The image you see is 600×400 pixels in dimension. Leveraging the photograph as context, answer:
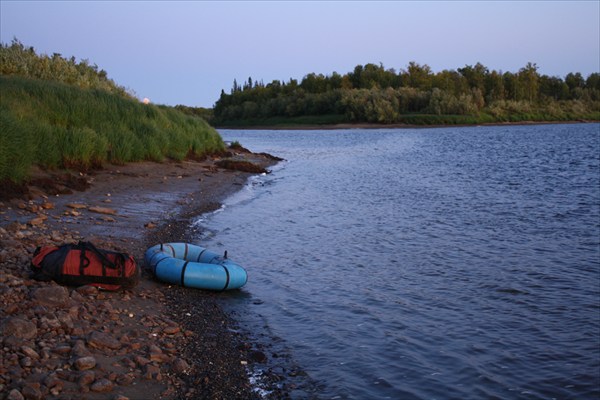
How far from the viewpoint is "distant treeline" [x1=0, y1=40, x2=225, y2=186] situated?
1438cm

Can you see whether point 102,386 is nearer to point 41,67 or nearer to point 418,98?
point 41,67

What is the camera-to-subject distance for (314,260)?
12.0 m

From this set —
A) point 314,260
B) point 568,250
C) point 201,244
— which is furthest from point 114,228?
point 568,250

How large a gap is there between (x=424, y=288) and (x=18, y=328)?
21.1ft

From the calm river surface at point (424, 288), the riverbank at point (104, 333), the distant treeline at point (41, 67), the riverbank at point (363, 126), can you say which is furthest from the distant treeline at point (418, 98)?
the riverbank at point (104, 333)

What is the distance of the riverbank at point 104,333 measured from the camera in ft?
17.9

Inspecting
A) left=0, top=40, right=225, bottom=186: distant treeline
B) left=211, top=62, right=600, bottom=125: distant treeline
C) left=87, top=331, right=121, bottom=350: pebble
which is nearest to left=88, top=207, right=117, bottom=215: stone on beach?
left=0, top=40, right=225, bottom=186: distant treeline

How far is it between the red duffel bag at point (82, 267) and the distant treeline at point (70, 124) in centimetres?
610

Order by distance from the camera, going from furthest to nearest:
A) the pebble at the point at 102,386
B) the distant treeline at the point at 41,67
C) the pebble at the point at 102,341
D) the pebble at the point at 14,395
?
the distant treeline at the point at 41,67
the pebble at the point at 102,341
the pebble at the point at 102,386
the pebble at the point at 14,395

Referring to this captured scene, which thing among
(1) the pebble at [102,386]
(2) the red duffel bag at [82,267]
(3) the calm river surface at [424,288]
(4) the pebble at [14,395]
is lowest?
(3) the calm river surface at [424,288]

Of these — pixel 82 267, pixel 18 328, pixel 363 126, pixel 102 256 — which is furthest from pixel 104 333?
pixel 363 126

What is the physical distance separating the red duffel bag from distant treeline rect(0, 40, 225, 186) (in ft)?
20.0

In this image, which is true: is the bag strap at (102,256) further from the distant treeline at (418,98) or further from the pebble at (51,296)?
the distant treeline at (418,98)

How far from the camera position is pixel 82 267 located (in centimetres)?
779
